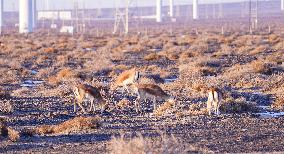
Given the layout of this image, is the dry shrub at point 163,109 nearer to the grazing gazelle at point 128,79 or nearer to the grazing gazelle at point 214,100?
the grazing gazelle at point 214,100

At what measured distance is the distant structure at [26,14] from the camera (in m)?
124

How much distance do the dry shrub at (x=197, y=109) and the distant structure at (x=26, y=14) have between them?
4006 inches

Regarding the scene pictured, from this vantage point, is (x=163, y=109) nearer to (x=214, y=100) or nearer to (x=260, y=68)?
(x=214, y=100)

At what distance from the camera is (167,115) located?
2064 centimetres

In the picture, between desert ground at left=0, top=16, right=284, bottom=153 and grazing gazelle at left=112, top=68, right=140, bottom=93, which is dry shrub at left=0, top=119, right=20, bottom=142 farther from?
grazing gazelle at left=112, top=68, right=140, bottom=93

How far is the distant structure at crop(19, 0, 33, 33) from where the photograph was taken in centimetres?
12388

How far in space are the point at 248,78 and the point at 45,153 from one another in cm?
1810

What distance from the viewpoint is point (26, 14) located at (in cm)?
12631

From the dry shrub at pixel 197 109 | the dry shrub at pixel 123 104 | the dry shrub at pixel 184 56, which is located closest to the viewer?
the dry shrub at pixel 197 109

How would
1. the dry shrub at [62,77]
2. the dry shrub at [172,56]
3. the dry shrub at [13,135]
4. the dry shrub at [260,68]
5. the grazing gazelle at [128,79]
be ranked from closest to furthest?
the dry shrub at [13,135], the grazing gazelle at [128,79], the dry shrub at [62,77], the dry shrub at [260,68], the dry shrub at [172,56]

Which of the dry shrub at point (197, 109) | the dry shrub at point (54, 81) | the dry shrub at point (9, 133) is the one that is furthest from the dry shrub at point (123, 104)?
the dry shrub at point (54, 81)

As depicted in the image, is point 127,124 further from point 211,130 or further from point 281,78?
point 281,78

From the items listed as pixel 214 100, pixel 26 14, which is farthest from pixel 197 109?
pixel 26 14

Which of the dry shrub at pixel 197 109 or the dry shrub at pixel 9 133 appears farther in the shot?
the dry shrub at pixel 197 109
